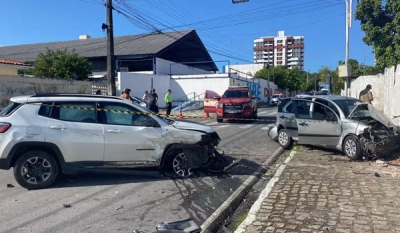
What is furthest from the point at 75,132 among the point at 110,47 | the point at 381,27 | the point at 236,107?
the point at 381,27

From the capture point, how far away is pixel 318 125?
945 centimetres

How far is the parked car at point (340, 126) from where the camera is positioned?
27.7 feet

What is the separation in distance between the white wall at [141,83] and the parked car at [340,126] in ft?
67.6

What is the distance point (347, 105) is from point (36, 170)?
25.1 ft

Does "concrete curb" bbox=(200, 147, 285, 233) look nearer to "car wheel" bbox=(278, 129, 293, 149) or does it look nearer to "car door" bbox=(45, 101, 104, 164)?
"car door" bbox=(45, 101, 104, 164)

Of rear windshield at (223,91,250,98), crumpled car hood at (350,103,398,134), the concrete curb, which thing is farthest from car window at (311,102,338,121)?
rear windshield at (223,91,250,98)

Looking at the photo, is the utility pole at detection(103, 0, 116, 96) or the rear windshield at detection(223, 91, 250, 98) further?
the rear windshield at detection(223, 91, 250, 98)

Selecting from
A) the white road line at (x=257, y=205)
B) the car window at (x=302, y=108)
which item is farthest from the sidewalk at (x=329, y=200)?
the car window at (x=302, y=108)

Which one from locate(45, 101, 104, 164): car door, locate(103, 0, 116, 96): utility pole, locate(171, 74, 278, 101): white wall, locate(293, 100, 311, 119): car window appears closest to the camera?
locate(45, 101, 104, 164): car door

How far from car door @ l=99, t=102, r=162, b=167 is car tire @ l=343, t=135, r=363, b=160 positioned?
4838 millimetres

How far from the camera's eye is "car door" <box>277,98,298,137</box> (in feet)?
34.0

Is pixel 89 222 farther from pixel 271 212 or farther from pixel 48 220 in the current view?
pixel 271 212

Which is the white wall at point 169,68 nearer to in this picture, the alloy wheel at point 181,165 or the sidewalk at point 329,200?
the sidewalk at point 329,200

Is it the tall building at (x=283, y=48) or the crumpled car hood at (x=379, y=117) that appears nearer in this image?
the crumpled car hood at (x=379, y=117)
